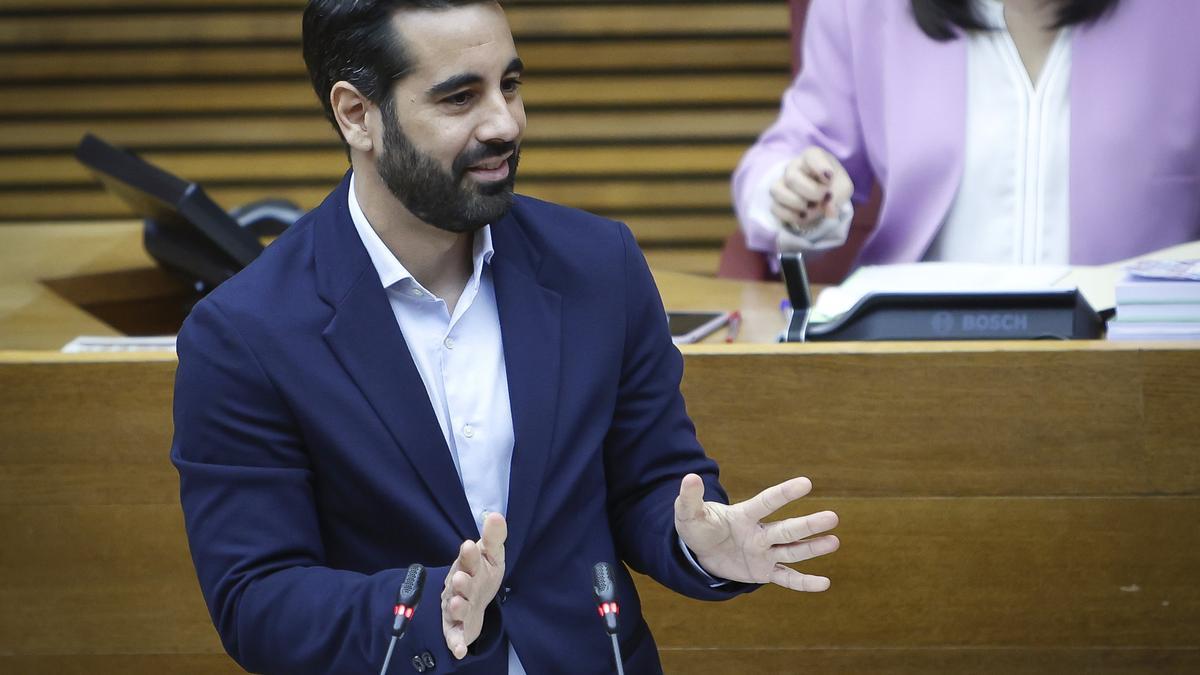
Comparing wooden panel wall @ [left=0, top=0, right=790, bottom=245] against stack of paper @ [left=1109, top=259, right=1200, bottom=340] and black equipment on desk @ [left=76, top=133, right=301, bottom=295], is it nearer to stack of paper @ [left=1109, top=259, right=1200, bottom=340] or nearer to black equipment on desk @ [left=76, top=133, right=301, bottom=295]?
black equipment on desk @ [left=76, top=133, right=301, bottom=295]

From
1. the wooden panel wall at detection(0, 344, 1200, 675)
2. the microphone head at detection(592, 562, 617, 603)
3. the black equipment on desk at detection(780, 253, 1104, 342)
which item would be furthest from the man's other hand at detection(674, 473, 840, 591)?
the black equipment on desk at detection(780, 253, 1104, 342)

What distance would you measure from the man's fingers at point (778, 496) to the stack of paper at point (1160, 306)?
102 centimetres

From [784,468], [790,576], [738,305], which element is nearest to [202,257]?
[738,305]

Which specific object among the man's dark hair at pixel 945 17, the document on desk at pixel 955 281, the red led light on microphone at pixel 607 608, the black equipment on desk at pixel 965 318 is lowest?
the document on desk at pixel 955 281

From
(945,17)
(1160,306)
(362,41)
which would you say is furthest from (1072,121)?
(362,41)

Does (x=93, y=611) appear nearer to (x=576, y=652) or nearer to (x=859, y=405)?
(x=576, y=652)

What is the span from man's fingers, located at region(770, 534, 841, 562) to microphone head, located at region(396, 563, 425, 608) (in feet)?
1.26

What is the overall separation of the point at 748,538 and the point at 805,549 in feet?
0.21

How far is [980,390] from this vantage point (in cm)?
233

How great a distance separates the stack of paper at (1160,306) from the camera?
2.34 m

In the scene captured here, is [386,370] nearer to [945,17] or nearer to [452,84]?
[452,84]

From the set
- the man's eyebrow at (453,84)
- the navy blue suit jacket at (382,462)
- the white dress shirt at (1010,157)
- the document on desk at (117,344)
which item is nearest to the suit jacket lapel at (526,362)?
the navy blue suit jacket at (382,462)

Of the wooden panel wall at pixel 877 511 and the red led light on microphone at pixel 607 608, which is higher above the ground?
the red led light on microphone at pixel 607 608

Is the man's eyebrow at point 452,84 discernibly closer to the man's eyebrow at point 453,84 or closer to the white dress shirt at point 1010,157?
the man's eyebrow at point 453,84
